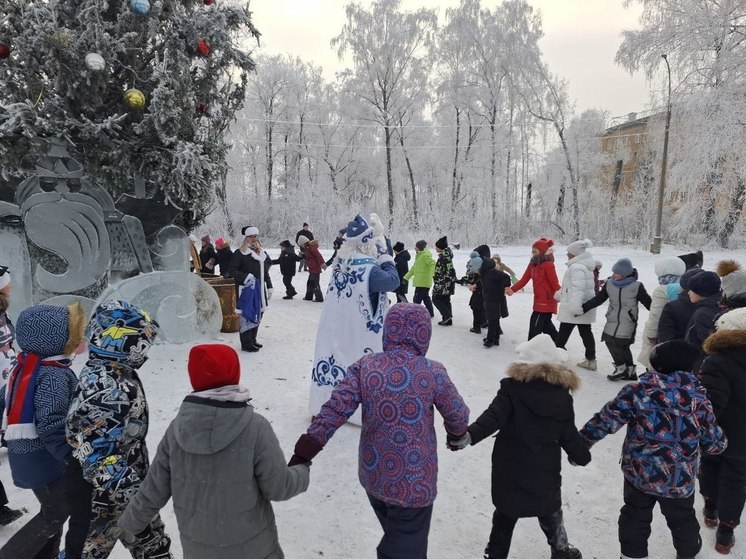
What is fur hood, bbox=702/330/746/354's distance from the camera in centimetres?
287

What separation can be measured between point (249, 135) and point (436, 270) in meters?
23.6

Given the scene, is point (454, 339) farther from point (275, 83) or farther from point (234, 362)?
point (275, 83)

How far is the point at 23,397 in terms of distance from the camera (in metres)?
2.32

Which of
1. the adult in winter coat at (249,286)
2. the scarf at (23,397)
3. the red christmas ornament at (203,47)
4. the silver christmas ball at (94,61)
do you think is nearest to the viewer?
the scarf at (23,397)

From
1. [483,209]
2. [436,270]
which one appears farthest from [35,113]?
[483,209]

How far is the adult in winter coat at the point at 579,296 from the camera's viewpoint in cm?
659

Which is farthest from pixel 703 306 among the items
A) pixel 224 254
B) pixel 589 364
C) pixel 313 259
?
pixel 224 254

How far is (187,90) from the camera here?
6426mm

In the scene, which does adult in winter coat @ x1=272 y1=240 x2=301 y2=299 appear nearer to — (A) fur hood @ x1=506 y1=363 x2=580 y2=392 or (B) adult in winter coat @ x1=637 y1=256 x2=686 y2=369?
(B) adult in winter coat @ x1=637 y1=256 x2=686 y2=369

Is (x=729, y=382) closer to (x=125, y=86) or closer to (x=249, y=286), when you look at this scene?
(x=249, y=286)

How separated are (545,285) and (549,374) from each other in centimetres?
473

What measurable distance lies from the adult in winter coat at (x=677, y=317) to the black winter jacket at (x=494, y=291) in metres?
3.18

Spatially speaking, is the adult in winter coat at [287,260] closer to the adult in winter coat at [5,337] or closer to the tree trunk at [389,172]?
the adult in winter coat at [5,337]

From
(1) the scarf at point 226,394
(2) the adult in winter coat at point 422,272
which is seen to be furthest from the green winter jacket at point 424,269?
(1) the scarf at point 226,394
